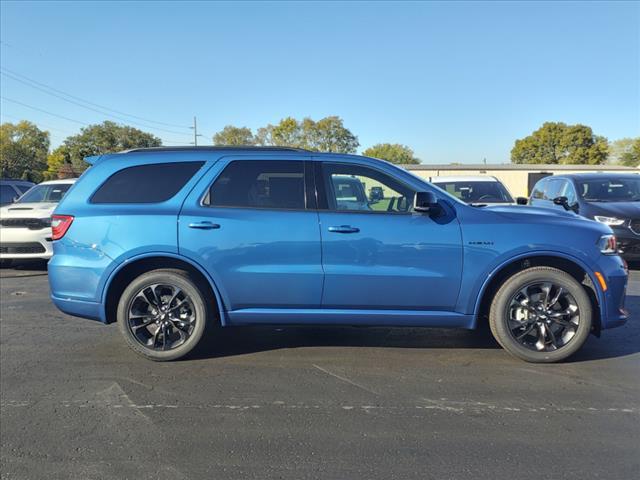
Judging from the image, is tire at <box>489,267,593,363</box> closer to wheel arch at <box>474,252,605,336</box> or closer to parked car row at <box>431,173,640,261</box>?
wheel arch at <box>474,252,605,336</box>

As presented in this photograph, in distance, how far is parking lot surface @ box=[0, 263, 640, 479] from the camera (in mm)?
2760

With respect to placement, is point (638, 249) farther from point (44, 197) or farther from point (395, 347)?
point (44, 197)

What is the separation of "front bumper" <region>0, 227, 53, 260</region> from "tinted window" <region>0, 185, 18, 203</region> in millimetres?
2663

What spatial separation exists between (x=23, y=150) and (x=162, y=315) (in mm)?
84125

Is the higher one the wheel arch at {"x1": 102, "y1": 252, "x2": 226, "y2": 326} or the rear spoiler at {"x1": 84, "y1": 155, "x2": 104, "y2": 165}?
the rear spoiler at {"x1": 84, "y1": 155, "x2": 104, "y2": 165}

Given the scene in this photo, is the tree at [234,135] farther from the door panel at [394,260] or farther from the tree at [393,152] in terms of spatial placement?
the door panel at [394,260]

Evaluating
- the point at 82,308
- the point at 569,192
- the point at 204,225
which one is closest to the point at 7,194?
the point at 82,308

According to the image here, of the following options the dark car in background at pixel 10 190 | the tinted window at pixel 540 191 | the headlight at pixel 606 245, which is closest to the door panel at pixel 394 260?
the headlight at pixel 606 245

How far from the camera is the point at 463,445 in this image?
9.62 feet

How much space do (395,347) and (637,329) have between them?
2752 millimetres

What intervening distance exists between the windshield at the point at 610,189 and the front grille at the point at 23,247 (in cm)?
Answer: 1036

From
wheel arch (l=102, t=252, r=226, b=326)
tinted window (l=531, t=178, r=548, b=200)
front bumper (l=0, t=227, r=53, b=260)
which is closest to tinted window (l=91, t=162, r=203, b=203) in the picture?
wheel arch (l=102, t=252, r=226, b=326)

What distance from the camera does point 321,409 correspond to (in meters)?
3.43

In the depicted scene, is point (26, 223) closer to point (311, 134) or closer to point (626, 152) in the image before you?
point (311, 134)
